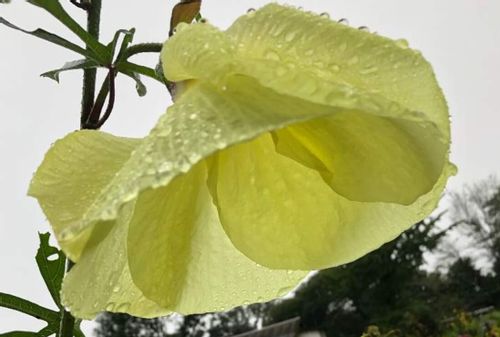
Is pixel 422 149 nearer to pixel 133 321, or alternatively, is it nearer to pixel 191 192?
pixel 191 192

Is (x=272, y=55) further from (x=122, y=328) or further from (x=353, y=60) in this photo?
(x=122, y=328)

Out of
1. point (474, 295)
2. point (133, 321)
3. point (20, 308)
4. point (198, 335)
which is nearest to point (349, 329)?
point (474, 295)

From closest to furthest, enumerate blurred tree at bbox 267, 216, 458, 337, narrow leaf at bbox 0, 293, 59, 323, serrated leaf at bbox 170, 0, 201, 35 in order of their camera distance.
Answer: serrated leaf at bbox 170, 0, 201, 35 < narrow leaf at bbox 0, 293, 59, 323 < blurred tree at bbox 267, 216, 458, 337

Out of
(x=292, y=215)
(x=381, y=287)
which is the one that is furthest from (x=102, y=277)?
(x=381, y=287)

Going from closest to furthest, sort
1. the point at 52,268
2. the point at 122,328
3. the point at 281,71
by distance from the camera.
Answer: the point at 281,71
the point at 52,268
the point at 122,328

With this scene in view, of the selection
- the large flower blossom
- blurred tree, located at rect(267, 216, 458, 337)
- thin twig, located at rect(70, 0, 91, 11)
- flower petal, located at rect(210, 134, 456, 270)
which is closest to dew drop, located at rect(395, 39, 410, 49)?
the large flower blossom

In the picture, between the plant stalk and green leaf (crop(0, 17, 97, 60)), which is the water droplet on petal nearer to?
the plant stalk
